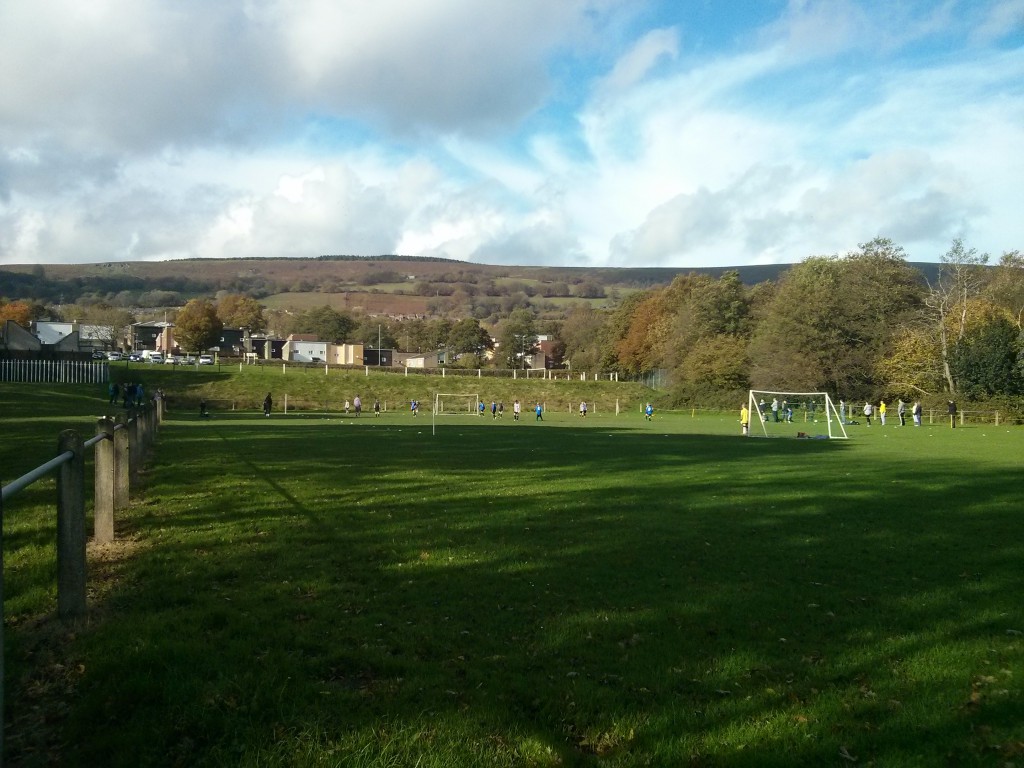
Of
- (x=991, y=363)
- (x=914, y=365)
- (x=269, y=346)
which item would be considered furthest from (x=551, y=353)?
(x=991, y=363)

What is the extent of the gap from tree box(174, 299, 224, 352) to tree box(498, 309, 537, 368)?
48163 mm

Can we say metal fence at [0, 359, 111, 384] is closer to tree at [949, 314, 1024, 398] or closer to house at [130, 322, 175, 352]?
tree at [949, 314, 1024, 398]

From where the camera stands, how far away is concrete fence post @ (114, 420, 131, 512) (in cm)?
1078

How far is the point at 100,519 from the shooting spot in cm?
946

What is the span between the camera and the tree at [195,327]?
117250mm

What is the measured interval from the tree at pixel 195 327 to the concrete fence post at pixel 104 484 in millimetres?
114357

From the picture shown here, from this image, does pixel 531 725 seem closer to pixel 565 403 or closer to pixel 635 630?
pixel 635 630

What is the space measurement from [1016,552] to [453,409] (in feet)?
231

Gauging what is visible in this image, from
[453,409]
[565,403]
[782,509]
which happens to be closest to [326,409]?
[453,409]

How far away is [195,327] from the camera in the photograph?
11719 centimetres

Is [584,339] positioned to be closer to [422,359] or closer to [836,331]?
[422,359]

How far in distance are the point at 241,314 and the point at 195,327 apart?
170 ft

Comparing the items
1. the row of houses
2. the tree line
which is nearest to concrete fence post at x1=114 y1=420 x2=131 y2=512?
the tree line

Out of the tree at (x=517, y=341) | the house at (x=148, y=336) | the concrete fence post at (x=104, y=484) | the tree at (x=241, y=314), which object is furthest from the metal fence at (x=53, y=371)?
the tree at (x=241, y=314)
